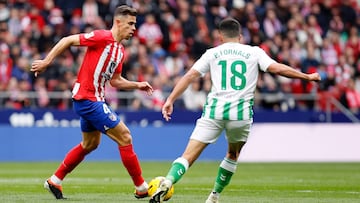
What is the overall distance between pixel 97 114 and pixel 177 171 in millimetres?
2024

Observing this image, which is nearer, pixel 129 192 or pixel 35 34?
pixel 129 192

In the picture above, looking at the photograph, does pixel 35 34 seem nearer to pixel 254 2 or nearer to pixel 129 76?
pixel 129 76

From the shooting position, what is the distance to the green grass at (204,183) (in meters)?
12.8

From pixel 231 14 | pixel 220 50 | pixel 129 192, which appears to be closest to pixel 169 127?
pixel 231 14

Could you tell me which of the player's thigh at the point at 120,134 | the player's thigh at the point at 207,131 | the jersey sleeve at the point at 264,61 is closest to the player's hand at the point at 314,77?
the jersey sleeve at the point at 264,61

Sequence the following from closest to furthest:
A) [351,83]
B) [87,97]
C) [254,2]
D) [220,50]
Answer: [220,50] → [87,97] → [351,83] → [254,2]

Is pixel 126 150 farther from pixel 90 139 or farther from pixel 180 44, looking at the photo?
pixel 180 44

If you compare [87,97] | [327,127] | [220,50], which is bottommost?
[327,127]

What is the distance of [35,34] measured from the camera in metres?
25.9

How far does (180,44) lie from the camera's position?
28.5 m

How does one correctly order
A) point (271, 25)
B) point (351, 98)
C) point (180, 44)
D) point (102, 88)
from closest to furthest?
point (102, 88) → point (180, 44) → point (351, 98) → point (271, 25)

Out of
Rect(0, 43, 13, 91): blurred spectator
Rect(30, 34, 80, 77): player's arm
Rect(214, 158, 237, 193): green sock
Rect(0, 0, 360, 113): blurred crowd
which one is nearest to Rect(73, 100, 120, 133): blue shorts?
Rect(30, 34, 80, 77): player's arm

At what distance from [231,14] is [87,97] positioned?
732 inches

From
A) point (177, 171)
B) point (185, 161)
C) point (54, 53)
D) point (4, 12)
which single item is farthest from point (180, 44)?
point (177, 171)
